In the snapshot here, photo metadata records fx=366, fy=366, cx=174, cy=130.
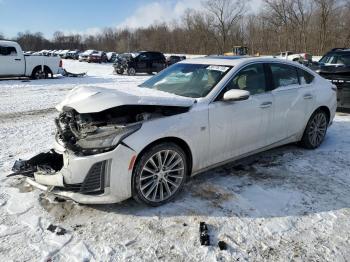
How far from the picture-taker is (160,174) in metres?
4.02

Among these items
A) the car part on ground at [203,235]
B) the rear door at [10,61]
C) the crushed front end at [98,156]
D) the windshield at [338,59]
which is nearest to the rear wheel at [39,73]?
the rear door at [10,61]

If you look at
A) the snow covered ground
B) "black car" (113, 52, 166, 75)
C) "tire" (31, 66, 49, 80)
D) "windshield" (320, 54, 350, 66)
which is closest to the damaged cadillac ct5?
the snow covered ground

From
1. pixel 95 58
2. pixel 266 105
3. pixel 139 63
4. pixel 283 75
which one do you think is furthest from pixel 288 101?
pixel 95 58

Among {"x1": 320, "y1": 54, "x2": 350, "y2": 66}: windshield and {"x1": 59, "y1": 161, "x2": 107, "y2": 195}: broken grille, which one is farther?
{"x1": 320, "y1": 54, "x2": 350, "y2": 66}: windshield

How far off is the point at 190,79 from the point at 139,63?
21436mm

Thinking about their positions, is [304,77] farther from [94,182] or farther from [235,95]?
[94,182]

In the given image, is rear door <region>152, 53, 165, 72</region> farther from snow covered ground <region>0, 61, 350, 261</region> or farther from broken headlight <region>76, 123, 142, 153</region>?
broken headlight <region>76, 123, 142, 153</region>

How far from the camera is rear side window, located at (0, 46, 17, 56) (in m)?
18.0

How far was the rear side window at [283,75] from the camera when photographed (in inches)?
210

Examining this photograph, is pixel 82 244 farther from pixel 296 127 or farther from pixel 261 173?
pixel 296 127

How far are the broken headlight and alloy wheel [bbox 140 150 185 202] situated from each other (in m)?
0.40

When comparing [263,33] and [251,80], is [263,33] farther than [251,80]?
Yes

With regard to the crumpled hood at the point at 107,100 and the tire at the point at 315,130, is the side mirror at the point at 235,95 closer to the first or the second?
the crumpled hood at the point at 107,100

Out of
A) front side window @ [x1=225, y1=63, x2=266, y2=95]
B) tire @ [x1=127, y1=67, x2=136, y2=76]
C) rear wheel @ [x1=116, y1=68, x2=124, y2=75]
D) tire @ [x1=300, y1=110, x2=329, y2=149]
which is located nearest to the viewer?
front side window @ [x1=225, y1=63, x2=266, y2=95]
